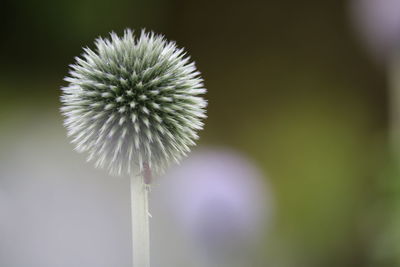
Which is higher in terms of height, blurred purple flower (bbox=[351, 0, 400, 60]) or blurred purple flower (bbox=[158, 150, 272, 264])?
blurred purple flower (bbox=[351, 0, 400, 60])

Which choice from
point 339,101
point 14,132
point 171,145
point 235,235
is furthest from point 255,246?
point 171,145

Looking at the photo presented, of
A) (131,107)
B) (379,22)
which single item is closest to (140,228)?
(131,107)

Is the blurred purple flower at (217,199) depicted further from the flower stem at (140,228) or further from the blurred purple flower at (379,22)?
the flower stem at (140,228)

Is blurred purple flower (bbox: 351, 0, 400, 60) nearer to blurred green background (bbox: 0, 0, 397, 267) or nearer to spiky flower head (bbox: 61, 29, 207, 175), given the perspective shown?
blurred green background (bbox: 0, 0, 397, 267)

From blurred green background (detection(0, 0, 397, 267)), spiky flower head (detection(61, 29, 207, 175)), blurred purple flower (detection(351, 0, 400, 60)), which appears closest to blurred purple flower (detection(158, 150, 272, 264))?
blurred green background (detection(0, 0, 397, 267))

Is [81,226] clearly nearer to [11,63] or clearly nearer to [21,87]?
[21,87]

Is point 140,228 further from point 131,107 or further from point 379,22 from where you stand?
point 379,22

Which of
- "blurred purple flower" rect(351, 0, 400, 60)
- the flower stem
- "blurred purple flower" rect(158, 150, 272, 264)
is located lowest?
the flower stem

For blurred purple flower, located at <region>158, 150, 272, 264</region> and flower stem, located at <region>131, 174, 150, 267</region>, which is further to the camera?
blurred purple flower, located at <region>158, 150, 272, 264</region>
